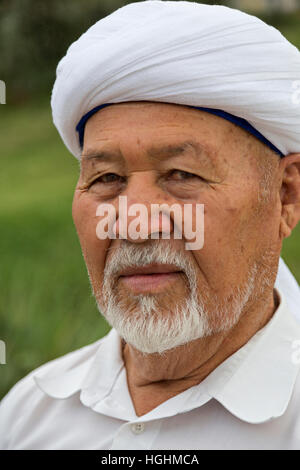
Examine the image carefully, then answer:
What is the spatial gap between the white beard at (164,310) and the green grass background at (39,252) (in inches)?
114

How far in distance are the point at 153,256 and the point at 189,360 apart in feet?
1.38

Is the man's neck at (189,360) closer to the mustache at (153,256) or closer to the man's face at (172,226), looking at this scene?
the man's face at (172,226)

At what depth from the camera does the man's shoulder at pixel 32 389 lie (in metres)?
2.82

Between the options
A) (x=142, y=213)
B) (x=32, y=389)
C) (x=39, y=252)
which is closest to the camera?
(x=142, y=213)

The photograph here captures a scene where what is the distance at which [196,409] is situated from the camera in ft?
7.68

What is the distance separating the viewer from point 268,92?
2.32m

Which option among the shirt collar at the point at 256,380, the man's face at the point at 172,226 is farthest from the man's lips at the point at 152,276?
the shirt collar at the point at 256,380

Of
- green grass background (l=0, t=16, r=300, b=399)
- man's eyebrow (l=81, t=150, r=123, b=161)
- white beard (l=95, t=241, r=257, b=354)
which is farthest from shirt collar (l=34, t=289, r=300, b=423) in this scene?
green grass background (l=0, t=16, r=300, b=399)

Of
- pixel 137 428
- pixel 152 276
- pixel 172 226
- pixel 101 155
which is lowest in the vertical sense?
pixel 137 428

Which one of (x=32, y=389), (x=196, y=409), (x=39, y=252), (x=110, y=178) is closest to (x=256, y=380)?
(x=196, y=409)

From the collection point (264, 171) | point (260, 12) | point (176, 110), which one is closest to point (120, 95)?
point (176, 110)

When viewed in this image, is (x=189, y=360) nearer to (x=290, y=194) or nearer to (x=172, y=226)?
(x=172, y=226)
